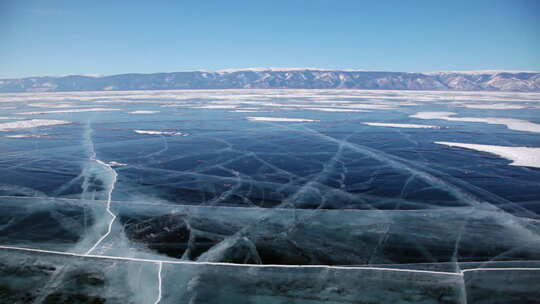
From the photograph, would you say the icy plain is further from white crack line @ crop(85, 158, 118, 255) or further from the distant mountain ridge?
the distant mountain ridge

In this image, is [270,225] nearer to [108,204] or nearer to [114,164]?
[108,204]

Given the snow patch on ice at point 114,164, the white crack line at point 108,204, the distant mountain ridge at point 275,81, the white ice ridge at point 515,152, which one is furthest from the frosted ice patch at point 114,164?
the distant mountain ridge at point 275,81

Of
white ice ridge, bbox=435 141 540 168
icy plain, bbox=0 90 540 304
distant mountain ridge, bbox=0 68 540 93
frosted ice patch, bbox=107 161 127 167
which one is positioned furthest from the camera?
distant mountain ridge, bbox=0 68 540 93

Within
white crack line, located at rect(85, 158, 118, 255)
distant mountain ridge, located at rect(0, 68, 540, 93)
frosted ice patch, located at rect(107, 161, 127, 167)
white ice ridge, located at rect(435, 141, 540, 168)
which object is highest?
distant mountain ridge, located at rect(0, 68, 540, 93)

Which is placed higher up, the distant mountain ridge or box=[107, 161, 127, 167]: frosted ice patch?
the distant mountain ridge

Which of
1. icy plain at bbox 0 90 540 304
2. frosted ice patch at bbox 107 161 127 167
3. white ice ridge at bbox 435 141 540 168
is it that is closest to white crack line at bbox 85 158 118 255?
icy plain at bbox 0 90 540 304

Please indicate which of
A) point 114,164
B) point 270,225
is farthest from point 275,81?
point 270,225

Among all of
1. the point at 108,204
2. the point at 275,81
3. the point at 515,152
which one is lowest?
the point at 108,204

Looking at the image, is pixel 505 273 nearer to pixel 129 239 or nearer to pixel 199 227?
pixel 199 227
